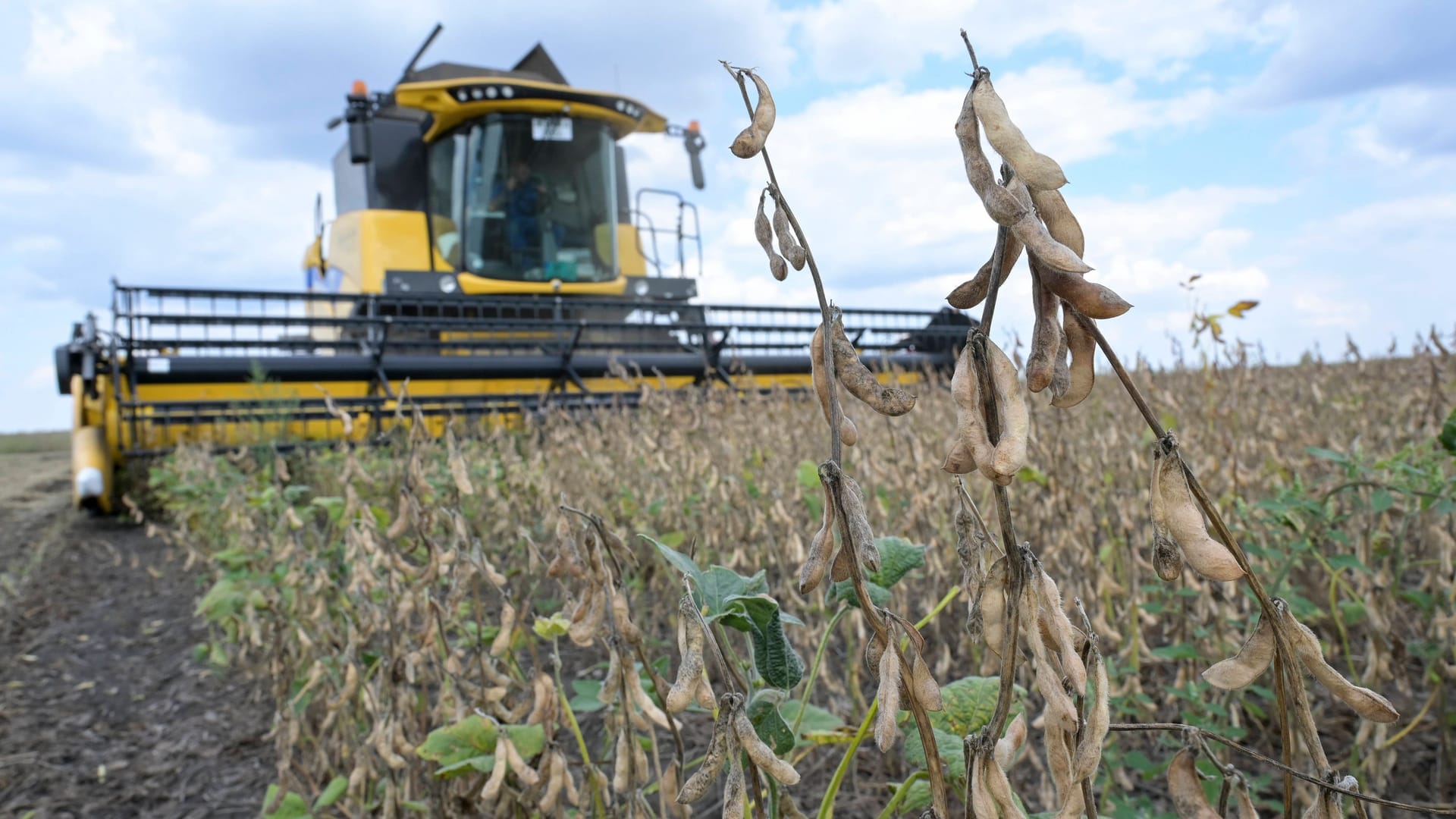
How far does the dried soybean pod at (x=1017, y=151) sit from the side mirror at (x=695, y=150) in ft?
26.1

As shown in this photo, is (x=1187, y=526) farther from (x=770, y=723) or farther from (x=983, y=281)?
(x=770, y=723)

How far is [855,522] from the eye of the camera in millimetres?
521

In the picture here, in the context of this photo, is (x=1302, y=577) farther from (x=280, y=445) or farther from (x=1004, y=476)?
(x=280, y=445)

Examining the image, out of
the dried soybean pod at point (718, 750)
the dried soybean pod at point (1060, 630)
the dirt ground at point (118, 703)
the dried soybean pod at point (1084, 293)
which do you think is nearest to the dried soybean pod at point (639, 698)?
the dried soybean pod at point (718, 750)

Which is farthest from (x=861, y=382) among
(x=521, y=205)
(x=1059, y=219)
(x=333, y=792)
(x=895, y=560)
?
(x=521, y=205)

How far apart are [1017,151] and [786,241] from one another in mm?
158

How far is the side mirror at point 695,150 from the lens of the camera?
8.22 metres

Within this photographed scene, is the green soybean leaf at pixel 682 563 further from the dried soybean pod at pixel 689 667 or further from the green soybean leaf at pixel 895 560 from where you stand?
the green soybean leaf at pixel 895 560

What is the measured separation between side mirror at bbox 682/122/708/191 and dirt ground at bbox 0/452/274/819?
478 centimetres

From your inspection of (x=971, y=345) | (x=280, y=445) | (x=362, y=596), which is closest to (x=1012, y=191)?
(x=971, y=345)

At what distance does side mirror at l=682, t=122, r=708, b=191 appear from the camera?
324 inches

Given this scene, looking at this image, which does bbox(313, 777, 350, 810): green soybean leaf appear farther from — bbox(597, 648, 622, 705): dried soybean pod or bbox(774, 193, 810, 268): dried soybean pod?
bbox(774, 193, 810, 268): dried soybean pod

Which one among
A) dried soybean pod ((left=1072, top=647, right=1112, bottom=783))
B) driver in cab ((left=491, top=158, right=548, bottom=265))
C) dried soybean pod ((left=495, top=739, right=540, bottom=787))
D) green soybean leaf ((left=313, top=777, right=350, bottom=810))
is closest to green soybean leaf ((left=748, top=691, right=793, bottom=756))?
dried soybean pod ((left=1072, top=647, right=1112, bottom=783))

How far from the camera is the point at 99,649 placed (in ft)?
12.6
